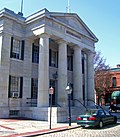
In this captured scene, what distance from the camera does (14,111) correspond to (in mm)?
20844

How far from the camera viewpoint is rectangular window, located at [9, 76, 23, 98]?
824 inches

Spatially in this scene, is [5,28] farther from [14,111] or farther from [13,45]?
[14,111]

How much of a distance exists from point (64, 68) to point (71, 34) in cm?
464

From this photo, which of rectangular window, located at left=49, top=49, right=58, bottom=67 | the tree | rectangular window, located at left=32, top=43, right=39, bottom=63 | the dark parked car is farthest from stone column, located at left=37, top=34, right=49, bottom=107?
the tree

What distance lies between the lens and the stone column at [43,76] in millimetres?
19906

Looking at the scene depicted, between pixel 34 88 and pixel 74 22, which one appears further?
pixel 74 22

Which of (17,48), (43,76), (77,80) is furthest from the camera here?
(77,80)

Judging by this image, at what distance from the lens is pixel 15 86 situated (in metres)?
21.5

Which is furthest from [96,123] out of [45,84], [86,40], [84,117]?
[86,40]

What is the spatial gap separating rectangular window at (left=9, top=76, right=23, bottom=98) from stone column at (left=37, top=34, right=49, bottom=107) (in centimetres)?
257

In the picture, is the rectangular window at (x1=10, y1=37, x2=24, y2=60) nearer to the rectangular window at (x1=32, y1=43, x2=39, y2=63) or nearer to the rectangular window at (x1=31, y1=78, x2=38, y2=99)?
the rectangular window at (x1=32, y1=43, x2=39, y2=63)

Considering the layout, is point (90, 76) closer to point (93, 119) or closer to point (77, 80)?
point (77, 80)

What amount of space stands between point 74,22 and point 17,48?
26.8 ft

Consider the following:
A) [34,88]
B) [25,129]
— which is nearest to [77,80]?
[34,88]
